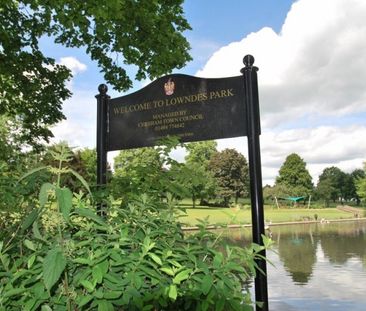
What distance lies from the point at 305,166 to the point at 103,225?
100271 millimetres

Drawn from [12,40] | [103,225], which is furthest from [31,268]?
[12,40]

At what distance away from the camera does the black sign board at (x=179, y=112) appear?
4.47 metres

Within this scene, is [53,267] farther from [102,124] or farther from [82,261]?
[102,124]

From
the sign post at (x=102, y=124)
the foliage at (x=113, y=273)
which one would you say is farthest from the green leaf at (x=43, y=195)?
the sign post at (x=102, y=124)

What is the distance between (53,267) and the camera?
4.91 feet

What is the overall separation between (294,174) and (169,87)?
94.3 metres

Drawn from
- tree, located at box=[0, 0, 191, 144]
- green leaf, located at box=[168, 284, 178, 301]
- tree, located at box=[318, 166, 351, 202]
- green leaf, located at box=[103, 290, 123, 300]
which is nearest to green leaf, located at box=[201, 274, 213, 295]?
green leaf, located at box=[168, 284, 178, 301]

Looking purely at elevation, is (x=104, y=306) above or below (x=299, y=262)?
above

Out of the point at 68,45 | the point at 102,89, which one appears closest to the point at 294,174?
the point at 68,45

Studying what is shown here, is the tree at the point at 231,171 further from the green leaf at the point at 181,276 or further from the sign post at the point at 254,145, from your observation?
the green leaf at the point at 181,276

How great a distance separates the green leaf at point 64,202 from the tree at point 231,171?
6936 cm

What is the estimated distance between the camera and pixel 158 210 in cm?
235

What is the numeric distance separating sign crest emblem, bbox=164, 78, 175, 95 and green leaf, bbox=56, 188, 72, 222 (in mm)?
3353

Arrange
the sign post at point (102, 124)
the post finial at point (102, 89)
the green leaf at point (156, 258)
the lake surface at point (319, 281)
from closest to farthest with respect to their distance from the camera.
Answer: the green leaf at point (156, 258), the sign post at point (102, 124), the post finial at point (102, 89), the lake surface at point (319, 281)
